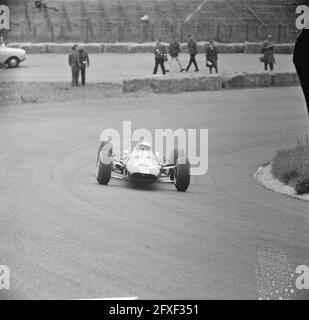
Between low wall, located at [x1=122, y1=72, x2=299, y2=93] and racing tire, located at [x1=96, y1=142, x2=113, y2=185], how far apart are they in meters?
8.34

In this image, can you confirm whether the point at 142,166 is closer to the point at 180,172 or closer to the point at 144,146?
the point at 144,146

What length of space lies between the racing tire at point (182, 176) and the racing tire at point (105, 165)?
779mm

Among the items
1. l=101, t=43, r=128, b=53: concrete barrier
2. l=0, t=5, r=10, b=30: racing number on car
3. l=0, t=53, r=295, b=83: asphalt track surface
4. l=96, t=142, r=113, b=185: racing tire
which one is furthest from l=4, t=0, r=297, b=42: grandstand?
l=101, t=43, r=128, b=53: concrete barrier

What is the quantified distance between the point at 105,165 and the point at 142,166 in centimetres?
49

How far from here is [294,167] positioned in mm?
11203

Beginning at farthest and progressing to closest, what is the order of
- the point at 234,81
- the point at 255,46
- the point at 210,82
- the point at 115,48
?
the point at 115,48 < the point at 210,82 < the point at 234,81 < the point at 255,46

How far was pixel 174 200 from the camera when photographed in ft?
30.9

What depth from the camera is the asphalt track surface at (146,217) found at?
691 cm

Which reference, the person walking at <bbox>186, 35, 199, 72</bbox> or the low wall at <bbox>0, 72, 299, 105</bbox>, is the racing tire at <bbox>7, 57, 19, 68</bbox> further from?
the person walking at <bbox>186, 35, 199, 72</bbox>

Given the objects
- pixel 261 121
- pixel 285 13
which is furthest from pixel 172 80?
pixel 285 13

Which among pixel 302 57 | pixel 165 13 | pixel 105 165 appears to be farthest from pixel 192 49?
pixel 302 57
